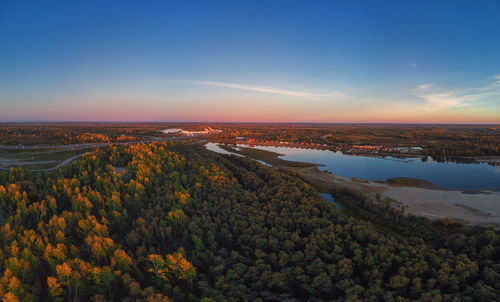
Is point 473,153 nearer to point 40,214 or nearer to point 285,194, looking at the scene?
point 285,194

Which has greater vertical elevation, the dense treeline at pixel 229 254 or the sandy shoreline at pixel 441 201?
the sandy shoreline at pixel 441 201

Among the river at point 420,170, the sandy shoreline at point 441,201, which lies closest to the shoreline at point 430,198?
the sandy shoreline at point 441,201

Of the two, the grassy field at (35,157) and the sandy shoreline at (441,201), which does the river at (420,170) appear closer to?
the sandy shoreline at (441,201)

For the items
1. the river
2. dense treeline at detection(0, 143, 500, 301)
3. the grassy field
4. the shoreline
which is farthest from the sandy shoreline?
the grassy field

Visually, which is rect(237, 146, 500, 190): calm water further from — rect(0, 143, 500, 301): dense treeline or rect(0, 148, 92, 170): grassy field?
rect(0, 148, 92, 170): grassy field

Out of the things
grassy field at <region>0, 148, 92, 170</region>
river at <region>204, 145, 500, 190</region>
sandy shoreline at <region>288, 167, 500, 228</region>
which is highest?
grassy field at <region>0, 148, 92, 170</region>

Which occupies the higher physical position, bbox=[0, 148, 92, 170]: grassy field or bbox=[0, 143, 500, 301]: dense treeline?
bbox=[0, 148, 92, 170]: grassy field
